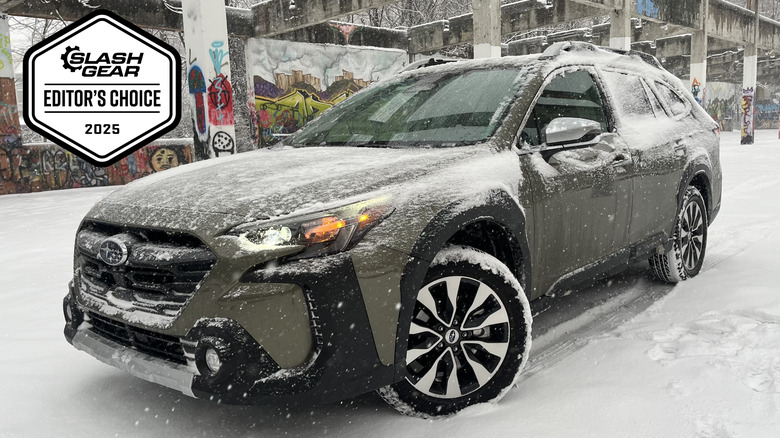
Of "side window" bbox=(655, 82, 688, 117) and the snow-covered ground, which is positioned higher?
"side window" bbox=(655, 82, 688, 117)

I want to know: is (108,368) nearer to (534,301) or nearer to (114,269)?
(114,269)

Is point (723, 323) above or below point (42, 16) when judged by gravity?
below

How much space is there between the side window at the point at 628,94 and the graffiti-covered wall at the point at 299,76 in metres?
14.8

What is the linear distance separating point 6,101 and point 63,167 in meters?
1.79

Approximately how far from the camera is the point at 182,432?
2.61 m

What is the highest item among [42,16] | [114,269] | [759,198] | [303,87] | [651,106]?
[42,16]

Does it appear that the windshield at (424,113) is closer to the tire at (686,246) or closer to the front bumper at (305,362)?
the front bumper at (305,362)

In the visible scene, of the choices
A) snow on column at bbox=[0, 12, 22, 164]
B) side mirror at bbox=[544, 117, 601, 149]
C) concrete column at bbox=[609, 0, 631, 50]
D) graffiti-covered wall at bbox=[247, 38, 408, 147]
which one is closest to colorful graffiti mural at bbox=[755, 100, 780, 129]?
concrete column at bbox=[609, 0, 631, 50]

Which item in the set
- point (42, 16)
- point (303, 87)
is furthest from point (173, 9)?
point (303, 87)

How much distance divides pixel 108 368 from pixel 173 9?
47.8 feet

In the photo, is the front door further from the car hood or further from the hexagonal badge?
the hexagonal badge

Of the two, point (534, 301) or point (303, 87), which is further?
point (303, 87)

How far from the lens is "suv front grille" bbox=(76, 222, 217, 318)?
2297 mm

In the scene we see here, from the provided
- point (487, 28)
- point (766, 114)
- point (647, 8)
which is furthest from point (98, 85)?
point (766, 114)
